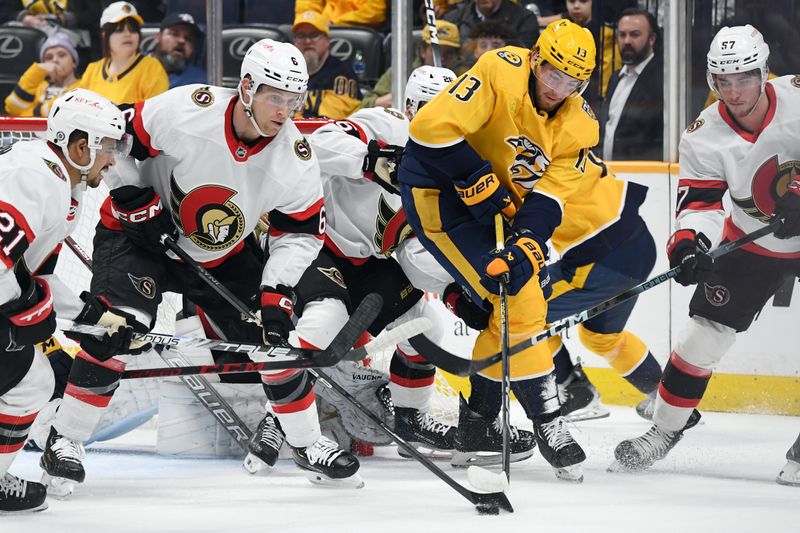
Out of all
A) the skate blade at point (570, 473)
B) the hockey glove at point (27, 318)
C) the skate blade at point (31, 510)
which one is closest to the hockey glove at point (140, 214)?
the hockey glove at point (27, 318)

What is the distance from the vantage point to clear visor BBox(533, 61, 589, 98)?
10.4 ft

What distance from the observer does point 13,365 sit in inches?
108

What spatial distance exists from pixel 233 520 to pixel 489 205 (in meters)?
1.03

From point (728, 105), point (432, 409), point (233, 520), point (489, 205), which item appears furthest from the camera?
point (432, 409)

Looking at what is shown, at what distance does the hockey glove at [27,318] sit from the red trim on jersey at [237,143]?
718 mm

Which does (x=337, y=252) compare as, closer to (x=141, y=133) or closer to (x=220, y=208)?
(x=220, y=208)

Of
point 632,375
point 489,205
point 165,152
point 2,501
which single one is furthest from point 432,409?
point 2,501

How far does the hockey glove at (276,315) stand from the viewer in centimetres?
317

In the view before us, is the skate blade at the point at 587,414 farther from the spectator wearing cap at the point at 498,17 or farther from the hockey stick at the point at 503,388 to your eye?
the spectator wearing cap at the point at 498,17

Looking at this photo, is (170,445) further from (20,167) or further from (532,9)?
(532,9)

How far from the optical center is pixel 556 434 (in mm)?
3291

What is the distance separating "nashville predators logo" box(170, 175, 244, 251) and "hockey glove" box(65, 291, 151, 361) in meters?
Answer: 0.37

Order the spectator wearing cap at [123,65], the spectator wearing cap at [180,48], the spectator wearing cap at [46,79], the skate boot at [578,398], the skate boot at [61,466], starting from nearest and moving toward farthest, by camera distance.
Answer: the skate boot at [61,466], the skate boot at [578,398], the spectator wearing cap at [180,48], the spectator wearing cap at [123,65], the spectator wearing cap at [46,79]

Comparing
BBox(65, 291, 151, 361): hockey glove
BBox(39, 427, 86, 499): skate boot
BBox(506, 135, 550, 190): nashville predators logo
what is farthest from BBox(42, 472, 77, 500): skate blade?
BBox(506, 135, 550, 190): nashville predators logo
